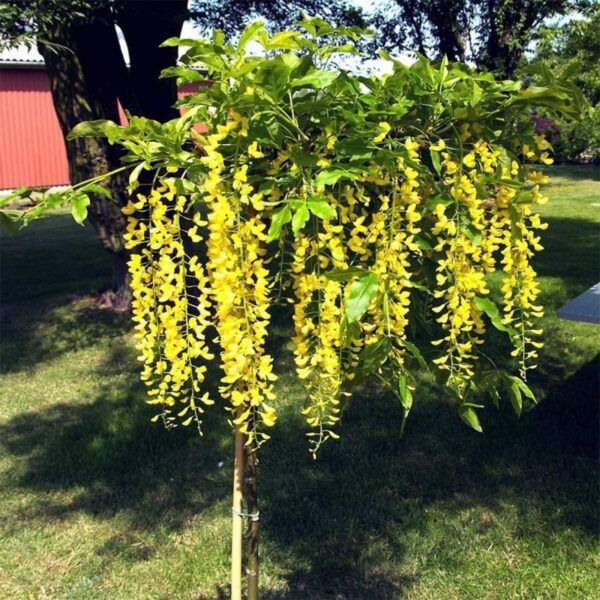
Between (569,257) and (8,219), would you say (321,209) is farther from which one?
(569,257)

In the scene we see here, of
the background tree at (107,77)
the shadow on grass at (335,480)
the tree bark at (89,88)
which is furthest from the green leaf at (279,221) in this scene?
the tree bark at (89,88)

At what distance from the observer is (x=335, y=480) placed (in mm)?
4227

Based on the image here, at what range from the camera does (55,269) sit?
407 inches

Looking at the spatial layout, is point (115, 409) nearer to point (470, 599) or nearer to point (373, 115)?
point (470, 599)

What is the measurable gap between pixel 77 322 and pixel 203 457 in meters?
3.43

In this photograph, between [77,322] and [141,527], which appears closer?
[141,527]

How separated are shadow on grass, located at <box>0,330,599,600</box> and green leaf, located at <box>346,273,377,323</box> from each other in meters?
2.12

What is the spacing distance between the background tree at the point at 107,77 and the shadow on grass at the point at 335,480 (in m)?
2.35

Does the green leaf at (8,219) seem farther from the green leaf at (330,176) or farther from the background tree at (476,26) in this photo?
the background tree at (476,26)

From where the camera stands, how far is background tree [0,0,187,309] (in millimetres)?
6578

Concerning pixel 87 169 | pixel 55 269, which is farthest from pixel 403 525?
pixel 55 269

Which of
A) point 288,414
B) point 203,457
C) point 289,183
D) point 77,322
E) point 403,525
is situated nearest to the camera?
→ point 289,183

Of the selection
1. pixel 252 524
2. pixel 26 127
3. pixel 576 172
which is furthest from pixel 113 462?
pixel 576 172

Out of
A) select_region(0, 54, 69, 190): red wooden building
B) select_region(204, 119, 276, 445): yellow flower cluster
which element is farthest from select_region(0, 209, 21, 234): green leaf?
select_region(0, 54, 69, 190): red wooden building
